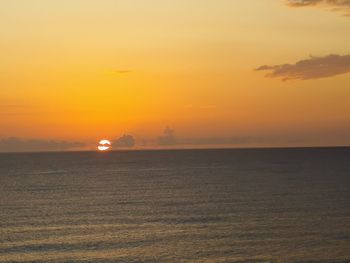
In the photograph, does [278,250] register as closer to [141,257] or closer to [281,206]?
[141,257]

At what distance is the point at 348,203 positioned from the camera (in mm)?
95312

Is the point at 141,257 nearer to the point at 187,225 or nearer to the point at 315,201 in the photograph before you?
the point at 187,225

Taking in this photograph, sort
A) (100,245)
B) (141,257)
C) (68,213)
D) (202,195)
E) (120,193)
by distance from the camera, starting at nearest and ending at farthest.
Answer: (141,257), (100,245), (68,213), (202,195), (120,193)

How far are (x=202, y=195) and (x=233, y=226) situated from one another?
46.0 m

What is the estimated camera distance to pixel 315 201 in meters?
100

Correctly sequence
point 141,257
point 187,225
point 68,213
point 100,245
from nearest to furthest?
point 141,257 → point 100,245 → point 187,225 → point 68,213

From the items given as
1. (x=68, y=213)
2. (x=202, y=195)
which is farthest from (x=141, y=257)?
(x=202, y=195)

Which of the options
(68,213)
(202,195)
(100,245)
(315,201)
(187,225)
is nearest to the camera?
(100,245)

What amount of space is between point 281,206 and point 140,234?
33546mm

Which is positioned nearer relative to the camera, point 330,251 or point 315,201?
point 330,251

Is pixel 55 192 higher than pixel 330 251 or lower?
higher

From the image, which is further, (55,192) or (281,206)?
(55,192)

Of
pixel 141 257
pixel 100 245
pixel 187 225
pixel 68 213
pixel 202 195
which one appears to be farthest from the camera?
pixel 202 195

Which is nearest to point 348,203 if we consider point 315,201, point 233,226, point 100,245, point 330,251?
point 315,201
